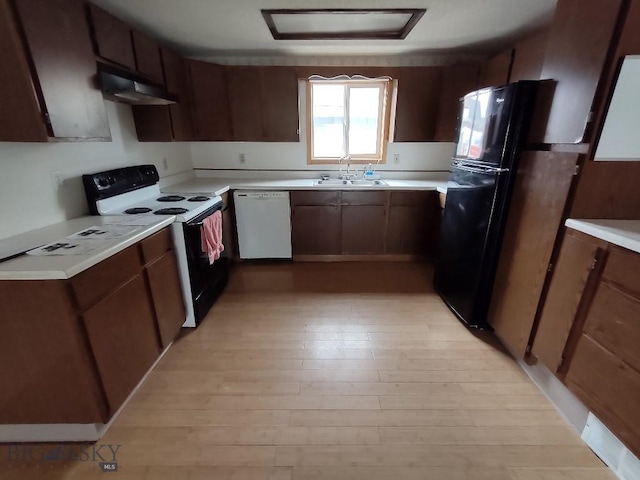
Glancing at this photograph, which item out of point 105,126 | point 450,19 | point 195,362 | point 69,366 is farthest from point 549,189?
point 105,126

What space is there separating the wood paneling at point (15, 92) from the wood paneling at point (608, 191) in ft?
8.46

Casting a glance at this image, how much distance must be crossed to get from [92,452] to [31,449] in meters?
0.29

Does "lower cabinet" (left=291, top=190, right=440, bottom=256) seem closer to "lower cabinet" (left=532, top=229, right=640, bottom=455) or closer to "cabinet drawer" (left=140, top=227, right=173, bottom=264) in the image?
Answer: "cabinet drawer" (left=140, top=227, right=173, bottom=264)

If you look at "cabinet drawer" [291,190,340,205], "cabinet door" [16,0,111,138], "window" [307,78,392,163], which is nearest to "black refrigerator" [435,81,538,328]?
"cabinet drawer" [291,190,340,205]

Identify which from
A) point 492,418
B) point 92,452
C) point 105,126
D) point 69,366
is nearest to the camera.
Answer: point 69,366

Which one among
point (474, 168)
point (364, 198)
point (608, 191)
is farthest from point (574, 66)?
point (364, 198)

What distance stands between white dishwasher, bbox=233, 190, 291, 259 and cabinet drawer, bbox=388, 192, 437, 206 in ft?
3.81

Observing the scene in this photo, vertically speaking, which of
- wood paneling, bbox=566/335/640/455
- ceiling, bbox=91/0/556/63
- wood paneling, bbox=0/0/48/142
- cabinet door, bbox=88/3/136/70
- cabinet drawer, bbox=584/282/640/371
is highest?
ceiling, bbox=91/0/556/63

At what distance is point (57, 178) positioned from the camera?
1.80m

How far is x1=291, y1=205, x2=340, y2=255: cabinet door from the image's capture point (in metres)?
3.23

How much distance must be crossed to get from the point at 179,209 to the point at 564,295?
2383mm

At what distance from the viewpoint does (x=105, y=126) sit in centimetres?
178

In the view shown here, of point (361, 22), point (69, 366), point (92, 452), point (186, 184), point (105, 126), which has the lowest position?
point (92, 452)

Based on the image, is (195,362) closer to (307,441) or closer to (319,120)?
(307,441)
